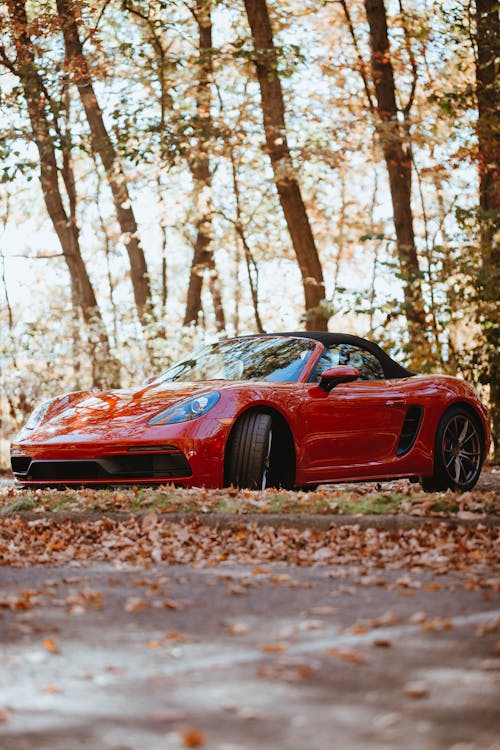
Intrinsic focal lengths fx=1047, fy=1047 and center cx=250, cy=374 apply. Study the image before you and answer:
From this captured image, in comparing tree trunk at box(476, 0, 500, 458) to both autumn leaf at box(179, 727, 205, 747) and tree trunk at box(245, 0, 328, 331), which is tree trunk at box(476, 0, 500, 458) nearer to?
tree trunk at box(245, 0, 328, 331)

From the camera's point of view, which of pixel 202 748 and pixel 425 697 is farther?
pixel 425 697

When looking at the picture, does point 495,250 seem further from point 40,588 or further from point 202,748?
point 202,748

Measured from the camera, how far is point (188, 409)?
25.4ft

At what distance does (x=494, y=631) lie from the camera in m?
4.00

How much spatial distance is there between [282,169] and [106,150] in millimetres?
3028

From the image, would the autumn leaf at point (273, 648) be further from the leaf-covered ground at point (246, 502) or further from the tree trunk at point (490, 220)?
the tree trunk at point (490, 220)

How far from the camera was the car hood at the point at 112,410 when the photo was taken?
7.88 m

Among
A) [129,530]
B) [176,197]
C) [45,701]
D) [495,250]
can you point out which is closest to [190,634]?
[45,701]

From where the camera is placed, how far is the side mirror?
8.29 meters

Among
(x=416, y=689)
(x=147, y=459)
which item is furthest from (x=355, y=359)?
(x=416, y=689)

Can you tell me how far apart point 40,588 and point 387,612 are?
167 centimetres

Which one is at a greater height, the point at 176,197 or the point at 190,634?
the point at 176,197

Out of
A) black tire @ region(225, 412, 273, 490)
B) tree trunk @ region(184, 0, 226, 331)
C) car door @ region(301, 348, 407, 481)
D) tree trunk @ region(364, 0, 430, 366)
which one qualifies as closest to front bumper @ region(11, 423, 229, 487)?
black tire @ region(225, 412, 273, 490)

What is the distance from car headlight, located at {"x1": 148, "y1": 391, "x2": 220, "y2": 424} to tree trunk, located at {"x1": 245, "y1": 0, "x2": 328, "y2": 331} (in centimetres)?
929
